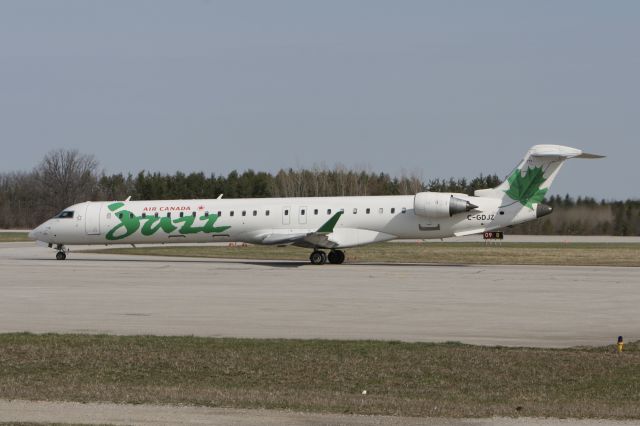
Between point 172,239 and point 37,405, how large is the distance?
1237 inches

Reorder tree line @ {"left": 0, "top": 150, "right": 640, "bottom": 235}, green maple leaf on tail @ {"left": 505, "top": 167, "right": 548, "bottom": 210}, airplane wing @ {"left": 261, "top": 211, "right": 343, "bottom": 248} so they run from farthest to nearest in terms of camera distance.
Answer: tree line @ {"left": 0, "top": 150, "right": 640, "bottom": 235}, airplane wing @ {"left": 261, "top": 211, "right": 343, "bottom": 248}, green maple leaf on tail @ {"left": 505, "top": 167, "right": 548, "bottom": 210}

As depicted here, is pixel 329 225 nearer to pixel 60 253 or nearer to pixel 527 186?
pixel 527 186

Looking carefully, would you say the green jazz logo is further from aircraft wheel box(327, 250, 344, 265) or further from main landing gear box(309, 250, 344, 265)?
aircraft wheel box(327, 250, 344, 265)

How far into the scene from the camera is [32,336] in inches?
660

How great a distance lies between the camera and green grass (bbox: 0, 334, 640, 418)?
11141 millimetres

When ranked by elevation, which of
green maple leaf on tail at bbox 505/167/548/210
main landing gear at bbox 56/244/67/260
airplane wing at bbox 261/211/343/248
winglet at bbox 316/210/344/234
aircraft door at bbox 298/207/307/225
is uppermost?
green maple leaf on tail at bbox 505/167/548/210

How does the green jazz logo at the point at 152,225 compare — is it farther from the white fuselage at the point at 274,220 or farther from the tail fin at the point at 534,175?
the tail fin at the point at 534,175

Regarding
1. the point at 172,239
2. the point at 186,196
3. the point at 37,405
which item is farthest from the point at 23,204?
the point at 37,405

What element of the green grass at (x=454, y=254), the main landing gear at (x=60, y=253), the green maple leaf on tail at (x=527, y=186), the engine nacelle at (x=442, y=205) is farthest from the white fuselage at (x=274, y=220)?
the green grass at (x=454, y=254)

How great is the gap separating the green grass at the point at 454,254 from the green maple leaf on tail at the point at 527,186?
4063 millimetres

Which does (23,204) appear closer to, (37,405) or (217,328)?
(217,328)

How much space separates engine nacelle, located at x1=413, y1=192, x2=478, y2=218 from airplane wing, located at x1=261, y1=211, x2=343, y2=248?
3571 mm

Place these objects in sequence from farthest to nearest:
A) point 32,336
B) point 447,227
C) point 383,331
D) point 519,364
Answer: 1. point 447,227
2. point 383,331
3. point 32,336
4. point 519,364

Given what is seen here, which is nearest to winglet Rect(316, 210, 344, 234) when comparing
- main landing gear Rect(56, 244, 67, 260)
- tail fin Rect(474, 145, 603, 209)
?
tail fin Rect(474, 145, 603, 209)
